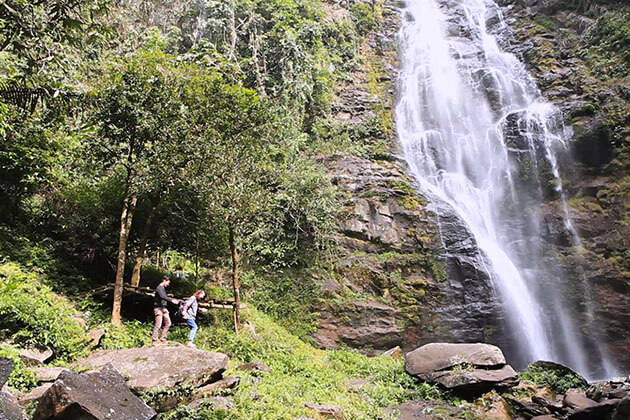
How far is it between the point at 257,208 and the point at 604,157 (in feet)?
54.8

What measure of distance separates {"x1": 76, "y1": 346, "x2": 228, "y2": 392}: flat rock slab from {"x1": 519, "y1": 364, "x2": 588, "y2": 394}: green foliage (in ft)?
25.8

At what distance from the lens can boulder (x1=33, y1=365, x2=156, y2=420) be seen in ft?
13.9

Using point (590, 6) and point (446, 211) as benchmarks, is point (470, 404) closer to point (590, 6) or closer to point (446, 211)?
point (446, 211)

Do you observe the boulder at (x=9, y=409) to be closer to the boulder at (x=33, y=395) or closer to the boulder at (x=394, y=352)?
the boulder at (x=33, y=395)

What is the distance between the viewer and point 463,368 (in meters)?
9.18

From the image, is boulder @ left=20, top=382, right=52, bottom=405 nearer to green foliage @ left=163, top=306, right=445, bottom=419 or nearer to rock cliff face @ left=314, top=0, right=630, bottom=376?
green foliage @ left=163, top=306, right=445, bottom=419

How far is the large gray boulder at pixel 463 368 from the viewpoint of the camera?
344 inches

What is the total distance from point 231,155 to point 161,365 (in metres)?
6.06

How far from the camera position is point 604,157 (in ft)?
60.1

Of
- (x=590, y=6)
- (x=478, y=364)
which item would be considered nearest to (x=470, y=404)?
(x=478, y=364)

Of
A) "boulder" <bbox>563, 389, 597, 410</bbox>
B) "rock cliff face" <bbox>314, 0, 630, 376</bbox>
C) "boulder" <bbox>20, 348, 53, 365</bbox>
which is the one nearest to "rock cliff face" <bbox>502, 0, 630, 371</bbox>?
"rock cliff face" <bbox>314, 0, 630, 376</bbox>

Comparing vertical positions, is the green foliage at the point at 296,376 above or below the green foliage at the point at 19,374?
below

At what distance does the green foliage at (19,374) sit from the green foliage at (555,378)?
34.2 ft

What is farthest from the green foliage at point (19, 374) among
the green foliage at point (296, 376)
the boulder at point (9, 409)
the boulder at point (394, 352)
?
the boulder at point (394, 352)
